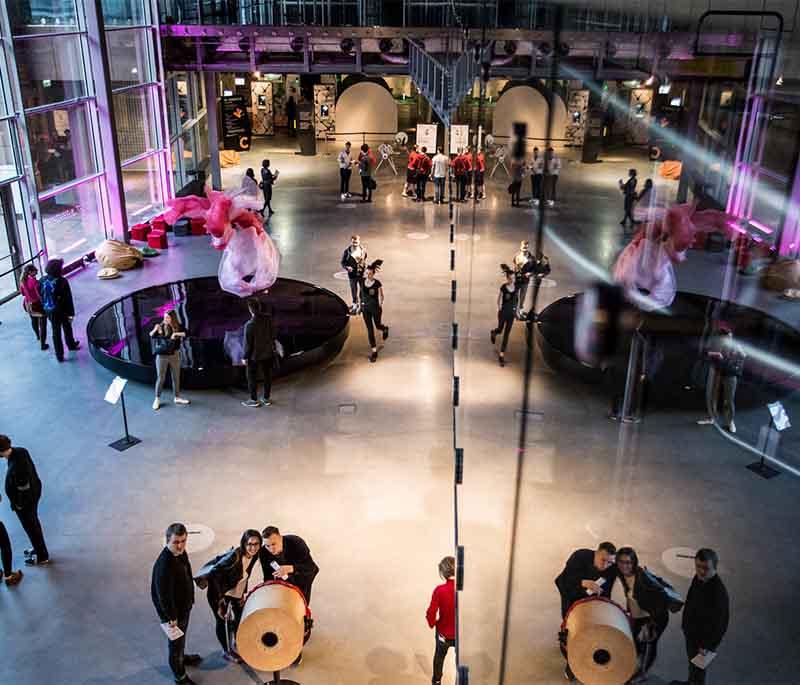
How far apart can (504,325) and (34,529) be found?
6089 mm

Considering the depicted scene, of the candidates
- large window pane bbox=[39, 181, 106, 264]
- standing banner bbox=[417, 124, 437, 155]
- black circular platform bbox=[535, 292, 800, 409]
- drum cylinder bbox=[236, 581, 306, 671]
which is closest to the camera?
drum cylinder bbox=[236, 581, 306, 671]

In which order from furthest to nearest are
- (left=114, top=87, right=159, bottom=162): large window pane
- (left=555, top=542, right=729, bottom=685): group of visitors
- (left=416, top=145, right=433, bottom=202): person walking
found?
(left=416, top=145, right=433, bottom=202): person walking, (left=114, top=87, right=159, bottom=162): large window pane, (left=555, top=542, right=729, bottom=685): group of visitors

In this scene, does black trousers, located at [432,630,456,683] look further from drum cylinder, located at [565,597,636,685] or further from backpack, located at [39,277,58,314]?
backpack, located at [39,277,58,314]

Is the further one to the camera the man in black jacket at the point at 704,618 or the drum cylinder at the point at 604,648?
the man in black jacket at the point at 704,618

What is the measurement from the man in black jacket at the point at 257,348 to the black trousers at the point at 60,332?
3059 mm

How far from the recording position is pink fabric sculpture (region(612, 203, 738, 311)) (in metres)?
2.92

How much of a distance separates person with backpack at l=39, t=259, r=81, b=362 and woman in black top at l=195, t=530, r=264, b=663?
6539mm

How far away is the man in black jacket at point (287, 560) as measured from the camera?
18.3ft

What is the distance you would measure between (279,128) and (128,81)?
17.6 m

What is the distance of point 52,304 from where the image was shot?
1076cm

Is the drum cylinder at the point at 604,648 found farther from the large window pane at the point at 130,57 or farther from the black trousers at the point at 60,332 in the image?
the large window pane at the point at 130,57

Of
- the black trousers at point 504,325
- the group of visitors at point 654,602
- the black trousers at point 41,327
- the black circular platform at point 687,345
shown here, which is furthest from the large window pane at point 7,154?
the group of visitors at point 654,602

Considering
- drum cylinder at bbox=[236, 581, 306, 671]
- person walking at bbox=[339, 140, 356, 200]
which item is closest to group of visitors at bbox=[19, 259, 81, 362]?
drum cylinder at bbox=[236, 581, 306, 671]

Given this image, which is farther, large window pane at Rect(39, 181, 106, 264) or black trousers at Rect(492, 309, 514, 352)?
large window pane at Rect(39, 181, 106, 264)
